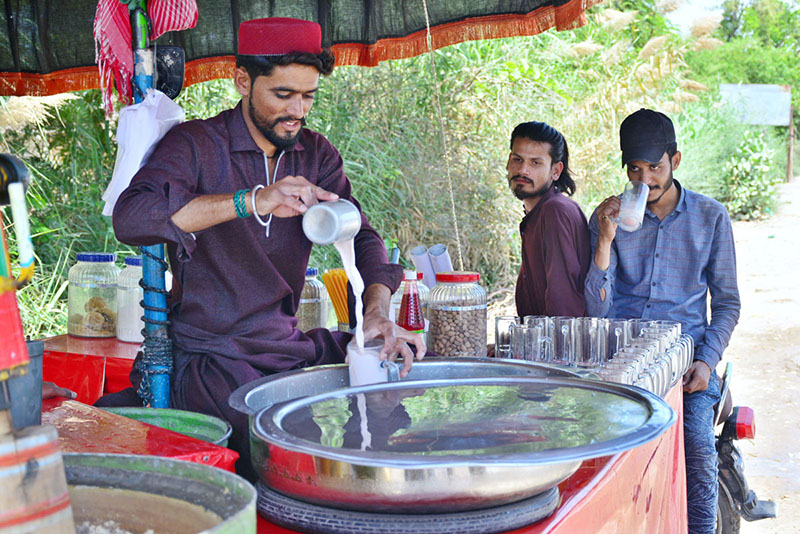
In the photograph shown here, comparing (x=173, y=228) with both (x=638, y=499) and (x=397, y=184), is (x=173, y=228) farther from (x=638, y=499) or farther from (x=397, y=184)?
(x=397, y=184)

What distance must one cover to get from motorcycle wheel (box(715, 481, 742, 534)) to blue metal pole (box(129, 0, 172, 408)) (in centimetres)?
204

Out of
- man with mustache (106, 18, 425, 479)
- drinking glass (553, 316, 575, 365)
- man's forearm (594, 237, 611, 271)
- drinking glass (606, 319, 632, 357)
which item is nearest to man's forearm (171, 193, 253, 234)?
man with mustache (106, 18, 425, 479)

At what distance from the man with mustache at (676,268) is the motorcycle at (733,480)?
0.22 meters

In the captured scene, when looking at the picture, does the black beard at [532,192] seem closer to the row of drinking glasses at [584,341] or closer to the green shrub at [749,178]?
the row of drinking glasses at [584,341]

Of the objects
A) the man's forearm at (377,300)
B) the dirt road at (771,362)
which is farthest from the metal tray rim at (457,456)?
the dirt road at (771,362)

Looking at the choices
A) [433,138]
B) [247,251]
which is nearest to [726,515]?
[247,251]

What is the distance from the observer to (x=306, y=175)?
225 cm

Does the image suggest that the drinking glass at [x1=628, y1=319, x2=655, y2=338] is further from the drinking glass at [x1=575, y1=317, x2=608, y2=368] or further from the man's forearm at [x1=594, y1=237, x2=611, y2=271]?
the man's forearm at [x1=594, y1=237, x2=611, y2=271]

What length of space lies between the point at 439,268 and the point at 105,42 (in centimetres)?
147

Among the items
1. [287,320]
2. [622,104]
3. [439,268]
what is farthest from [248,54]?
[622,104]

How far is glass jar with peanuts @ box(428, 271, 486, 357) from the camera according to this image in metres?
2.54

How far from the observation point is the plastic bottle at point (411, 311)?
2.47 metres

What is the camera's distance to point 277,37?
77.2 inches

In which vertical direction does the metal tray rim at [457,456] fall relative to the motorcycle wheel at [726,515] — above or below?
above
